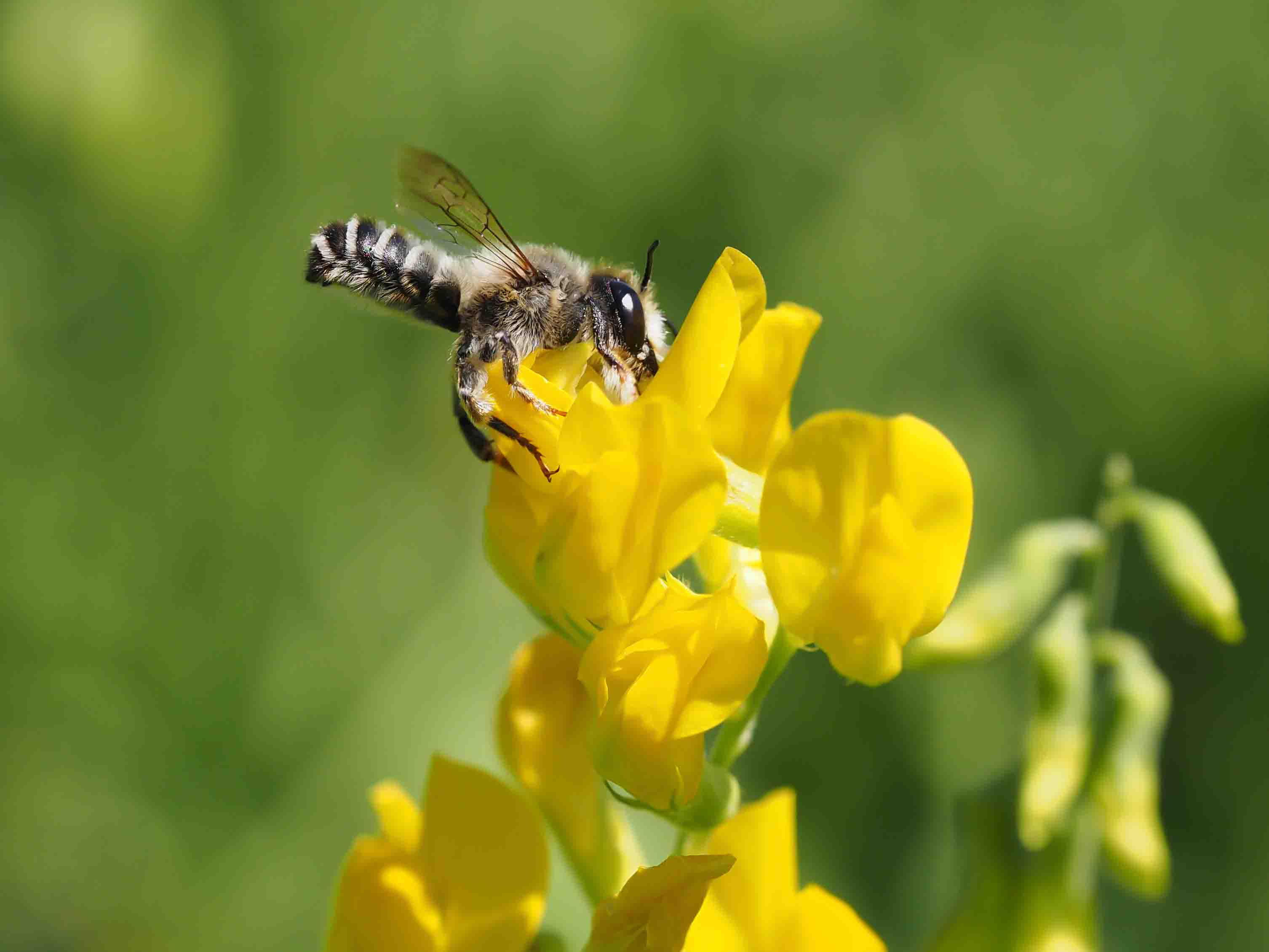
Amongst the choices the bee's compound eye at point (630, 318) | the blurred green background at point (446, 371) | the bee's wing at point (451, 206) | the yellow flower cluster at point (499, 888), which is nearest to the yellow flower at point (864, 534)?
the yellow flower cluster at point (499, 888)

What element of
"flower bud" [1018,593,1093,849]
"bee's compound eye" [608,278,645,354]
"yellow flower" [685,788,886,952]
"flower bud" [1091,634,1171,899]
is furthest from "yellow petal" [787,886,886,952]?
"flower bud" [1091,634,1171,899]

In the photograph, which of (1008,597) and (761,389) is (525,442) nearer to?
(761,389)

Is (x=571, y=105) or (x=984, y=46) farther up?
(x=984, y=46)

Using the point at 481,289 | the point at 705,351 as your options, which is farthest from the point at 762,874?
the point at 481,289

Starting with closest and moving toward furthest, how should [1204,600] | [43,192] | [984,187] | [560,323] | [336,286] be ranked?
[560,323]
[336,286]
[1204,600]
[43,192]
[984,187]

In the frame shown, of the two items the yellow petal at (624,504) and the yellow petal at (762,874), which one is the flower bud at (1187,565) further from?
the yellow petal at (624,504)

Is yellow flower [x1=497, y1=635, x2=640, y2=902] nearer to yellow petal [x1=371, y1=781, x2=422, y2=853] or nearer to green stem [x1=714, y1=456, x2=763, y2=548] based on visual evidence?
yellow petal [x1=371, y1=781, x2=422, y2=853]

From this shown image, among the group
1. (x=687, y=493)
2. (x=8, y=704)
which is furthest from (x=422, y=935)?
(x=8, y=704)

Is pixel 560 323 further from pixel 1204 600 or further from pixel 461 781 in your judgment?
pixel 1204 600
